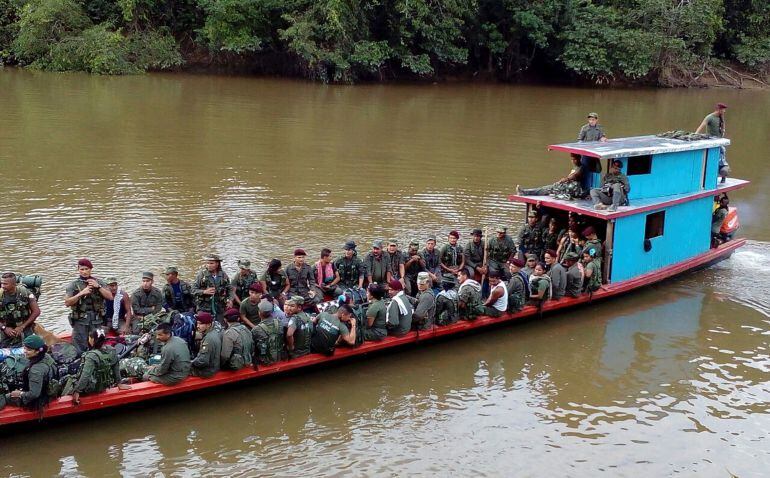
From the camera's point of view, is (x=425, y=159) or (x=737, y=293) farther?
(x=425, y=159)

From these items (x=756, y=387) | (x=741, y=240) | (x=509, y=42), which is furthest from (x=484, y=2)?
(x=756, y=387)

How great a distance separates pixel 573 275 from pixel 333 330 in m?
4.50

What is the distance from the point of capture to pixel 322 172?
845 inches

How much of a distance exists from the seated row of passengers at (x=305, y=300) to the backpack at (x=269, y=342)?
1 cm

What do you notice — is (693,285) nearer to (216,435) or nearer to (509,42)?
(216,435)

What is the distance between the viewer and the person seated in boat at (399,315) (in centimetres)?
1089

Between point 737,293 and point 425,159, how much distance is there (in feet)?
35.5

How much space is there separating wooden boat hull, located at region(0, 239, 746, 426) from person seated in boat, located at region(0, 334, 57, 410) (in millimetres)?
110

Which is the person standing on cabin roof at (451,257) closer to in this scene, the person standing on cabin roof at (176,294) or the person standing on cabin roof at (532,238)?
the person standing on cabin roof at (532,238)

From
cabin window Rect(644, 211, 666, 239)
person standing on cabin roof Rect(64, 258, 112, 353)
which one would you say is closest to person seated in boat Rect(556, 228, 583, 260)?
cabin window Rect(644, 211, 666, 239)

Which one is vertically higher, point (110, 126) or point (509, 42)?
point (509, 42)

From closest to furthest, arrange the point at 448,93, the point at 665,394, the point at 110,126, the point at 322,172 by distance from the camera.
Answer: the point at 665,394 → the point at 322,172 → the point at 110,126 → the point at 448,93

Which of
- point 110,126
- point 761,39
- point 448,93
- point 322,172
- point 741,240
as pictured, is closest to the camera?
point 741,240

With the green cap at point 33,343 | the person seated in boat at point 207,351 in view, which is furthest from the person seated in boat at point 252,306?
the green cap at point 33,343
